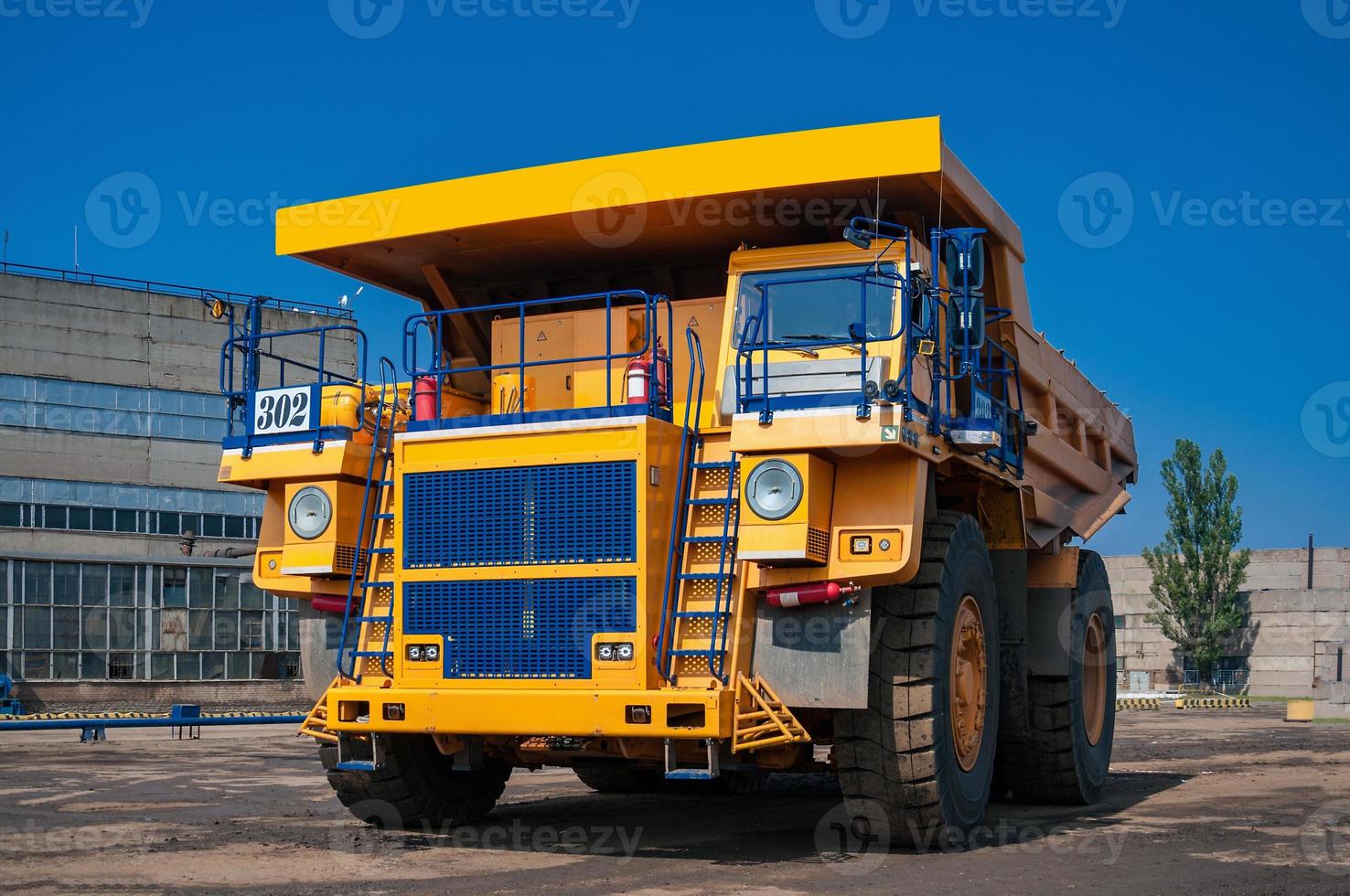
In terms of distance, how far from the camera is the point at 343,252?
34.2 feet

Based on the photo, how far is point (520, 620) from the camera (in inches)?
332

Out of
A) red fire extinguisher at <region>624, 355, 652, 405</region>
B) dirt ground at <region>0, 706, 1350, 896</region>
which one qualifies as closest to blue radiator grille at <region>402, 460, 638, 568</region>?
red fire extinguisher at <region>624, 355, 652, 405</region>

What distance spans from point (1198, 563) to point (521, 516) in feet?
185

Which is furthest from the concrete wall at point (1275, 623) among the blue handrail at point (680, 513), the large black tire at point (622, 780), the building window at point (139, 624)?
the blue handrail at point (680, 513)

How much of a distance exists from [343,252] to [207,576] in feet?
113

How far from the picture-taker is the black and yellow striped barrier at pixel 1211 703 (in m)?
41.9

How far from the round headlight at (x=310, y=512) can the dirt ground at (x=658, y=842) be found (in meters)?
1.95

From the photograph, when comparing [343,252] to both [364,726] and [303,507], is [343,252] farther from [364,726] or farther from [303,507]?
[364,726]

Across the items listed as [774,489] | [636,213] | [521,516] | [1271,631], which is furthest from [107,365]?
[1271,631]

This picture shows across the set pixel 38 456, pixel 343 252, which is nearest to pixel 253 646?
pixel 38 456

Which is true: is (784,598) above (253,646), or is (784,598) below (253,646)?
above

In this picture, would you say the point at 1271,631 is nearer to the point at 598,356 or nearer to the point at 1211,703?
the point at 1211,703

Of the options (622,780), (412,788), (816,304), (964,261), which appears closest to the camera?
(964,261)

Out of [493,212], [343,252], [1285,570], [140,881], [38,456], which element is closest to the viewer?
[140,881]
